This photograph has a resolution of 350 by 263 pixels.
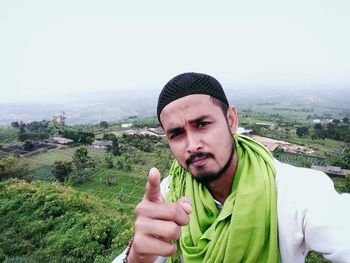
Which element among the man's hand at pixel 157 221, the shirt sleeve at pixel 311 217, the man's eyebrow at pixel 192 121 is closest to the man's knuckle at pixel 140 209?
the man's hand at pixel 157 221

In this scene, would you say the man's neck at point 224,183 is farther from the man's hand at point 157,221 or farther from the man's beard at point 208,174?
the man's hand at point 157,221

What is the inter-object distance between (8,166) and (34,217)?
→ 22.1 m

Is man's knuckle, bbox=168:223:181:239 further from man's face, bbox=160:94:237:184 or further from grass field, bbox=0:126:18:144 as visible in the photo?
grass field, bbox=0:126:18:144

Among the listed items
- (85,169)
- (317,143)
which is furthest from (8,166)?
(317,143)

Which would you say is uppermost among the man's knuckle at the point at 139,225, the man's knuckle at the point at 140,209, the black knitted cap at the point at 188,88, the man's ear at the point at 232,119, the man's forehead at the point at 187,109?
the black knitted cap at the point at 188,88

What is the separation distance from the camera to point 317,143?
5631 cm

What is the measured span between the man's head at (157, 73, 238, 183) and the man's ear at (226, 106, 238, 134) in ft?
0.21

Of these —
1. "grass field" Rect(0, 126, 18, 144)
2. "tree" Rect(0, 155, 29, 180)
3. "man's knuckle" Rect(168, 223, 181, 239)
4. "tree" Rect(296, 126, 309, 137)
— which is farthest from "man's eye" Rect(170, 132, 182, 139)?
"tree" Rect(296, 126, 309, 137)

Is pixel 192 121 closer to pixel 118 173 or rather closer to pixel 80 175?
pixel 80 175

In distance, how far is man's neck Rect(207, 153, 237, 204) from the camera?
2.13 m

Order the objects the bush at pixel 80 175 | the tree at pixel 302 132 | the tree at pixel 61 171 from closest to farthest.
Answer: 1. the bush at pixel 80 175
2. the tree at pixel 61 171
3. the tree at pixel 302 132

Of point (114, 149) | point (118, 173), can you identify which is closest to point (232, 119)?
point (118, 173)

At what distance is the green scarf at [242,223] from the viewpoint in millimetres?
1736

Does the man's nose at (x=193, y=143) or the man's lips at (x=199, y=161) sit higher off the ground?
the man's nose at (x=193, y=143)
